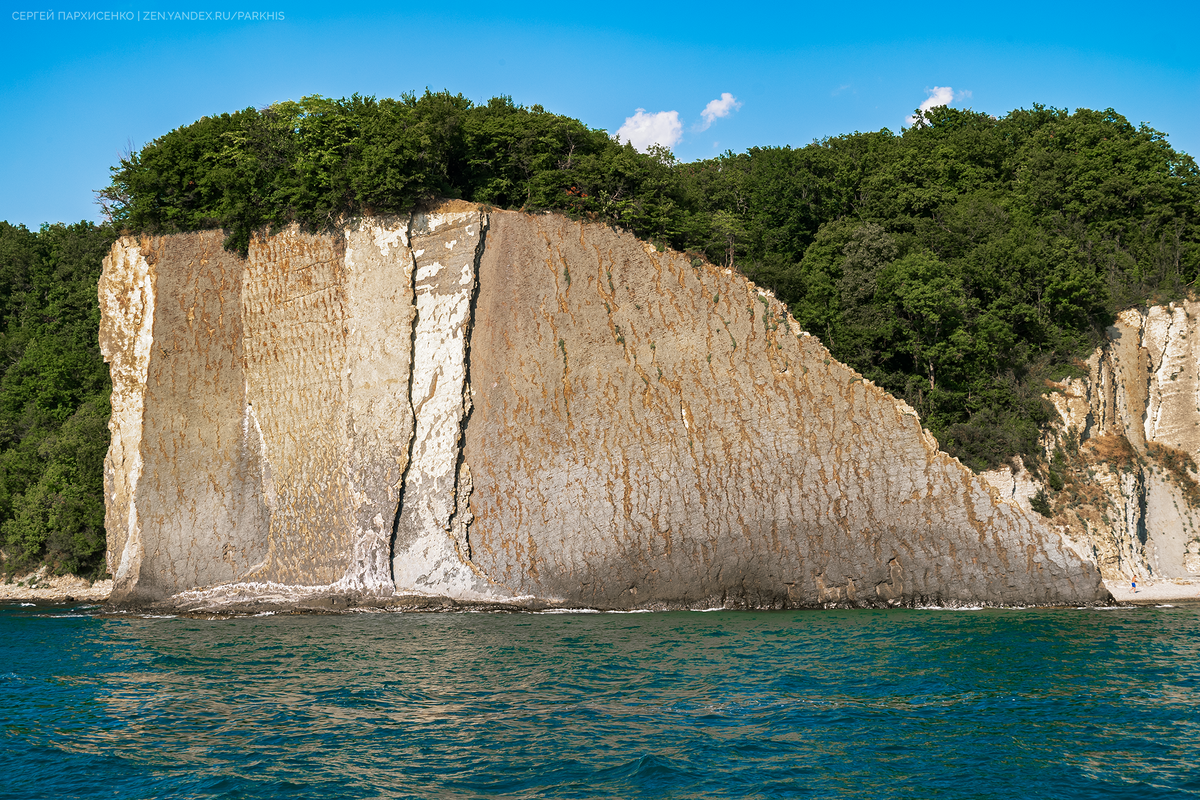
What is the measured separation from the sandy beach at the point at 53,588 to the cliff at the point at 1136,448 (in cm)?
4151

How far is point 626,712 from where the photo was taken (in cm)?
1596

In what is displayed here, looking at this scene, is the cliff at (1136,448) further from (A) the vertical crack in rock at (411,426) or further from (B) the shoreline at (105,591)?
(A) the vertical crack in rock at (411,426)

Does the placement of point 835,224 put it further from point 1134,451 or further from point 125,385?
point 125,385

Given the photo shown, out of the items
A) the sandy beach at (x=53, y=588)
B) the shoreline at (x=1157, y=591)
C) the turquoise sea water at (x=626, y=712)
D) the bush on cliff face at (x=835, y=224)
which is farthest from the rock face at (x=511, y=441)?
the sandy beach at (x=53, y=588)

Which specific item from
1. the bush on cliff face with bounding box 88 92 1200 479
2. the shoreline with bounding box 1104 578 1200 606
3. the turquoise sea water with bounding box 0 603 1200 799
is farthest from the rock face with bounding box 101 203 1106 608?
the turquoise sea water with bounding box 0 603 1200 799

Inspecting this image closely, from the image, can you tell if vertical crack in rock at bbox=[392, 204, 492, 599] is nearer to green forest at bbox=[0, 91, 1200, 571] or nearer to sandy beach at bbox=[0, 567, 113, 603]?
green forest at bbox=[0, 91, 1200, 571]

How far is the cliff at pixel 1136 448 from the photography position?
3269 centimetres

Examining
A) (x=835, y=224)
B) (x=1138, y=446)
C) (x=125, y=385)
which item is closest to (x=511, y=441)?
(x=125, y=385)

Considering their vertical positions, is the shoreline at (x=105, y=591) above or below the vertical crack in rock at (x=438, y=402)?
below

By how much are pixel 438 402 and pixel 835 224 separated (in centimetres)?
2171

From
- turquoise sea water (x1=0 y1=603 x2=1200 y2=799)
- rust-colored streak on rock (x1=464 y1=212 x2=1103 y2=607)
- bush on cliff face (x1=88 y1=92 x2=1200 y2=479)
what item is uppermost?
bush on cliff face (x1=88 y1=92 x2=1200 y2=479)

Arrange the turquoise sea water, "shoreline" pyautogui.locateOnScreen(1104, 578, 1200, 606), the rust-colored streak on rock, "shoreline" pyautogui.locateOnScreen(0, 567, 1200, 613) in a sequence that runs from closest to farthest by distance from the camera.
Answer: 1. the turquoise sea water
2. the rust-colored streak on rock
3. "shoreline" pyautogui.locateOnScreen(1104, 578, 1200, 606)
4. "shoreline" pyautogui.locateOnScreen(0, 567, 1200, 613)

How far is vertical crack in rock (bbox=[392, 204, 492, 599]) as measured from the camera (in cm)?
3200

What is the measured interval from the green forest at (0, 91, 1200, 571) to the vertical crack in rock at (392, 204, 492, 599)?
2076mm
